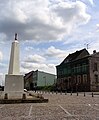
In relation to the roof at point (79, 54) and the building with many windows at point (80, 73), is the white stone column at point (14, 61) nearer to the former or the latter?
the building with many windows at point (80, 73)

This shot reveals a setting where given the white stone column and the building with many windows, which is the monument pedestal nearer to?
the white stone column

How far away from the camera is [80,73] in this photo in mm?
78562

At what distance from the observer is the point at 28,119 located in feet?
40.6

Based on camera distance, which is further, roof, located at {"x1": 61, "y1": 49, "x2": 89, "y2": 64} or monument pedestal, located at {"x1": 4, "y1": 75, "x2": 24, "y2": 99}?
roof, located at {"x1": 61, "y1": 49, "x2": 89, "y2": 64}

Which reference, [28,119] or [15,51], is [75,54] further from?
[28,119]

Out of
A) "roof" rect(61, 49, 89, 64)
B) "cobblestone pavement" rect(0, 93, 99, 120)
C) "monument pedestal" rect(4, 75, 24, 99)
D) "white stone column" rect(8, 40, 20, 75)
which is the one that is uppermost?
"roof" rect(61, 49, 89, 64)

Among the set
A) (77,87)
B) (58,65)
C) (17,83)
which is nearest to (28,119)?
(17,83)

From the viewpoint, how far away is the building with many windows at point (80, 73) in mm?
72688

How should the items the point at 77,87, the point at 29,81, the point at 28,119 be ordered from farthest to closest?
the point at 29,81 → the point at 77,87 → the point at 28,119

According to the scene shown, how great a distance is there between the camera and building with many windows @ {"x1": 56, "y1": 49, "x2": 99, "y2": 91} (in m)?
72.7

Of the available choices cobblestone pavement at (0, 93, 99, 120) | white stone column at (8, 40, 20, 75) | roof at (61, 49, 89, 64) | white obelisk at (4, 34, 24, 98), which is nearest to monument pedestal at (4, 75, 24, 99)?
white obelisk at (4, 34, 24, 98)

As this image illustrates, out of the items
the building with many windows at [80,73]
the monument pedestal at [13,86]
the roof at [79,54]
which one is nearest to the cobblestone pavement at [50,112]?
the monument pedestal at [13,86]

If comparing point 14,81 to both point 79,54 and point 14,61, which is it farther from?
point 79,54

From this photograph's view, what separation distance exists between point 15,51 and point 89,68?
46366 mm
